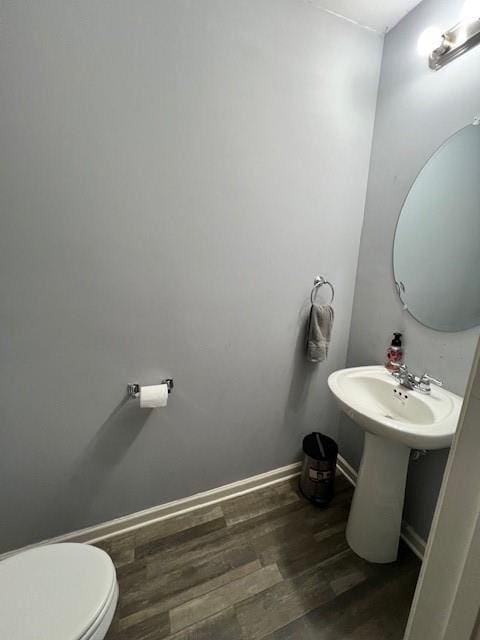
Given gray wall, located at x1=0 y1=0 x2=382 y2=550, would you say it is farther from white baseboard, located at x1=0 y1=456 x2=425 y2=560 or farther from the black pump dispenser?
the black pump dispenser

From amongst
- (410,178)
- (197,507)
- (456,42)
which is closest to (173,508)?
(197,507)

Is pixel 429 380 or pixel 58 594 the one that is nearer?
pixel 58 594

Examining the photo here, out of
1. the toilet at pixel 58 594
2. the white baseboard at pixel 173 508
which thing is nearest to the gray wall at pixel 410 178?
the white baseboard at pixel 173 508

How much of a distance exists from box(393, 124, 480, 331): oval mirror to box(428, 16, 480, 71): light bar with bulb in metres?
0.29

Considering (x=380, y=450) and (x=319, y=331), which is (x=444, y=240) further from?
(x=380, y=450)

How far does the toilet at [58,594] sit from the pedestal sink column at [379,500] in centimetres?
A: 105

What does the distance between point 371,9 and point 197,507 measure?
8.55 ft

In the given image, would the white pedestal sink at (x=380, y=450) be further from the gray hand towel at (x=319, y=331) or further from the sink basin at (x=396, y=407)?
the gray hand towel at (x=319, y=331)

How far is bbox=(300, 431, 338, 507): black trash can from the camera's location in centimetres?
145

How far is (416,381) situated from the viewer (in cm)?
117

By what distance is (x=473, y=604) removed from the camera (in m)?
0.43

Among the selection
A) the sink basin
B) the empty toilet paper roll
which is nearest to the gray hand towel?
the sink basin

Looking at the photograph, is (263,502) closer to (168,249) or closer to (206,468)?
(206,468)

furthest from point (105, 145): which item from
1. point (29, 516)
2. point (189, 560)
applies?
point (189, 560)
